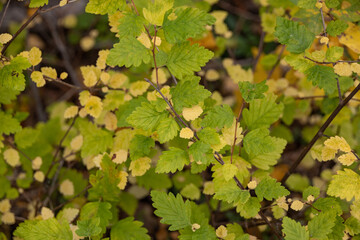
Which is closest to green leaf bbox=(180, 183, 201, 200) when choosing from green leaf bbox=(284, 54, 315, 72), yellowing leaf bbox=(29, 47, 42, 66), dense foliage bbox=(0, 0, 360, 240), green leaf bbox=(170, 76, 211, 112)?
dense foliage bbox=(0, 0, 360, 240)

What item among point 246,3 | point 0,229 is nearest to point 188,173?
point 0,229

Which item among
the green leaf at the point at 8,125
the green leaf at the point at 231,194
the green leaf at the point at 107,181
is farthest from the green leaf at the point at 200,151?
the green leaf at the point at 8,125

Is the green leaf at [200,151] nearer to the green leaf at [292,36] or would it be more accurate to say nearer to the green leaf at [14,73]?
the green leaf at [292,36]

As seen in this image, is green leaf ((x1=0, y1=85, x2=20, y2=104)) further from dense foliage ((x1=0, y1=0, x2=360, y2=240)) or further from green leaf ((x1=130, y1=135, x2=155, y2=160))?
green leaf ((x1=130, y1=135, x2=155, y2=160))

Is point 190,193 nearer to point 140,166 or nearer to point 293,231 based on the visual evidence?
point 140,166

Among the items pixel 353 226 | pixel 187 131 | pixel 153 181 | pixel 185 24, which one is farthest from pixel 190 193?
pixel 185 24

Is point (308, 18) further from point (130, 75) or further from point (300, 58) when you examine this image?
point (130, 75)
